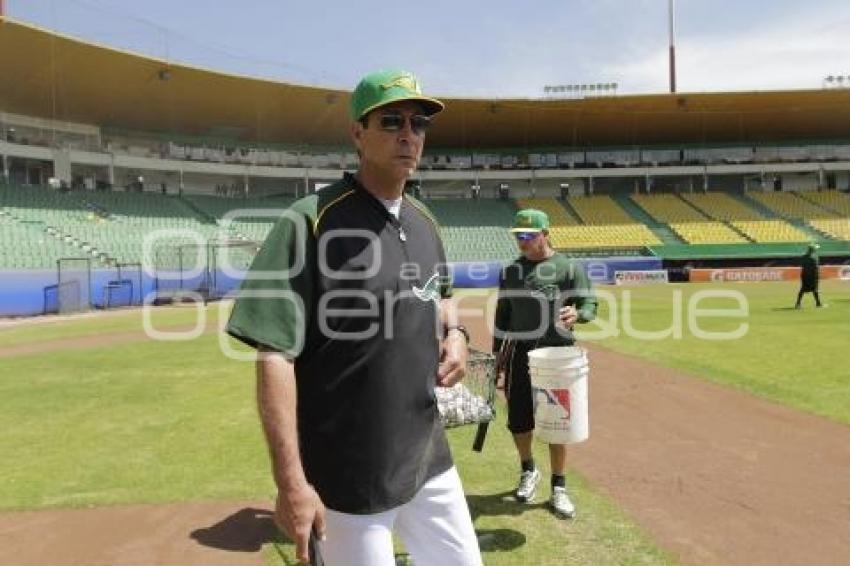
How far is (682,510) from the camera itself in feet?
18.4

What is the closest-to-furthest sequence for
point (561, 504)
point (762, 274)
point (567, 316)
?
1. point (561, 504)
2. point (567, 316)
3. point (762, 274)

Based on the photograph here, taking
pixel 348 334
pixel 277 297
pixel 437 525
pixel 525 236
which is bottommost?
pixel 437 525

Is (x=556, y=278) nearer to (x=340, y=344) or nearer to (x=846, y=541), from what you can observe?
(x=846, y=541)

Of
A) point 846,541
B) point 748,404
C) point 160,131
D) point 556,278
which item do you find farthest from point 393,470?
point 160,131

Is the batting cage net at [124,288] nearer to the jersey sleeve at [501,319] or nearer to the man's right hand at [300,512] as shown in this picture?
the jersey sleeve at [501,319]

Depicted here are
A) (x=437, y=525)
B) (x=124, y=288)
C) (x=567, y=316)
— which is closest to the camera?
(x=437, y=525)

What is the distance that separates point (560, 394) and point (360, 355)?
308 cm

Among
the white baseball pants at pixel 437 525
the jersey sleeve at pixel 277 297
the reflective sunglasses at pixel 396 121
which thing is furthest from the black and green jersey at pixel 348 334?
the reflective sunglasses at pixel 396 121

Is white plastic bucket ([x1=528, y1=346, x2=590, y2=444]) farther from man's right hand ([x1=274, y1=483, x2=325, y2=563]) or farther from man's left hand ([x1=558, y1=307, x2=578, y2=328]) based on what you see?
man's right hand ([x1=274, y1=483, x2=325, y2=563])

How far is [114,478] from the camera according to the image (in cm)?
676

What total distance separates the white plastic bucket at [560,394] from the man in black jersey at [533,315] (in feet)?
1.19

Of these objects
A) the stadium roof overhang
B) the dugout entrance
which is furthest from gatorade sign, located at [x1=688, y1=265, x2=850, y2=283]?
the dugout entrance

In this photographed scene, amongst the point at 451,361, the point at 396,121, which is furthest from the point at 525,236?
the point at 396,121

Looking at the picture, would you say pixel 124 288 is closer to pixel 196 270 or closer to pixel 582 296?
pixel 196 270
